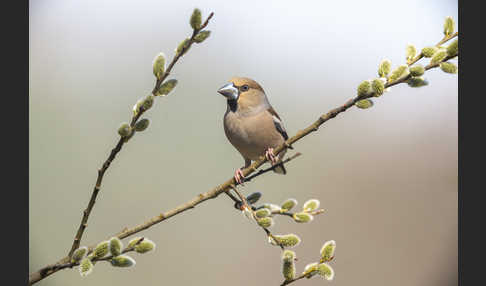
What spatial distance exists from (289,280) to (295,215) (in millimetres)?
118

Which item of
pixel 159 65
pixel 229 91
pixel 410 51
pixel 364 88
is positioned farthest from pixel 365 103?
pixel 229 91

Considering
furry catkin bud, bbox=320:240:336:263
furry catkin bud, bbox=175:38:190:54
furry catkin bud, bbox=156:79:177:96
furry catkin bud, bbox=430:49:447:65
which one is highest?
furry catkin bud, bbox=175:38:190:54

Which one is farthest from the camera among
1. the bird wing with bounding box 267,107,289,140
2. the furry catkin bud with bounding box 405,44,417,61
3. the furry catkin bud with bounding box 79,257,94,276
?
the bird wing with bounding box 267,107,289,140

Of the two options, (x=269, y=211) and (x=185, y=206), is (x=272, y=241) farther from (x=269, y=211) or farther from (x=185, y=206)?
(x=185, y=206)

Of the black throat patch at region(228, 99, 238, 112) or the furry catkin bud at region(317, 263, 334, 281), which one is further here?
the black throat patch at region(228, 99, 238, 112)

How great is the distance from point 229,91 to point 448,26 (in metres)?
0.66

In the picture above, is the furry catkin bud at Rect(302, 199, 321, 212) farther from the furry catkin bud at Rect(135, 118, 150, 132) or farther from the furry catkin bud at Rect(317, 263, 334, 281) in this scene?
the furry catkin bud at Rect(135, 118, 150, 132)

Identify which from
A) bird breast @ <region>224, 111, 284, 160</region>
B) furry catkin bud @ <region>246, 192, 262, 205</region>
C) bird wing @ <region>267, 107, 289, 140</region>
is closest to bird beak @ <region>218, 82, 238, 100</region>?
bird breast @ <region>224, 111, 284, 160</region>

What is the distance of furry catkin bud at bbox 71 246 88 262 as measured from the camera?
2.25 feet

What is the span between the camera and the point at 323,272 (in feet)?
2.36

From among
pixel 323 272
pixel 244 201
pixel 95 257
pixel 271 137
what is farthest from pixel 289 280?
pixel 271 137

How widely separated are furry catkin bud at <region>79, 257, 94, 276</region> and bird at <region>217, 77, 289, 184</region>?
788 mm

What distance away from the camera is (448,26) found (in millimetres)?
770

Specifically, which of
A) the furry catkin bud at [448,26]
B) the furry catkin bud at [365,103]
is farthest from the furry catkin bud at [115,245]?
the furry catkin bud at [448,26]
